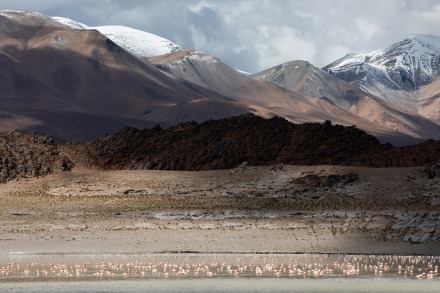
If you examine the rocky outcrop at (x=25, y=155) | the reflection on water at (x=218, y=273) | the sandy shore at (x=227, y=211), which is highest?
the rocky outcrop at (x=25, y=155)

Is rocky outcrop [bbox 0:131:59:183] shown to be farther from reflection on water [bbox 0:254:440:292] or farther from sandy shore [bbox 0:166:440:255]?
reflection on water [bbox 0:254:440:292]

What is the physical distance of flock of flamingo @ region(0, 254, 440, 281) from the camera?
39.6m

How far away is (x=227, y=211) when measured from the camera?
190ft

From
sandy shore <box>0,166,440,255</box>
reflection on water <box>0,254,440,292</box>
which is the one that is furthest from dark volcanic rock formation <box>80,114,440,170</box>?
reflection on water <box>0,254,440,292</box>

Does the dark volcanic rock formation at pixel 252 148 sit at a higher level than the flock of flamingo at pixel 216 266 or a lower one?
higher

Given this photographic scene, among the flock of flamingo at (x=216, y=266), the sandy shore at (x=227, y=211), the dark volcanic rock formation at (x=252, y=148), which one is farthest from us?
the dark volcanic rock formation at (x=252, y=148)

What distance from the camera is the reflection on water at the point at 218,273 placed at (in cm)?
3628

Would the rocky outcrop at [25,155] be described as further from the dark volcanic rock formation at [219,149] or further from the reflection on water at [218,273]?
the reflection on water at [218,273]

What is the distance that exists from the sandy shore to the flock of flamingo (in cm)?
200

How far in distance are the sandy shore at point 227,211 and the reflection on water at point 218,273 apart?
2.27 metres

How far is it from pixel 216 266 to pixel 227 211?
15661 millimetres

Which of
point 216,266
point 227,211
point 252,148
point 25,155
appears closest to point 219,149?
point 252,148

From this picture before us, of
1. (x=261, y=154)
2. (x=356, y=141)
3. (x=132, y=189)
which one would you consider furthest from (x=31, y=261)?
(x=356, y=141)

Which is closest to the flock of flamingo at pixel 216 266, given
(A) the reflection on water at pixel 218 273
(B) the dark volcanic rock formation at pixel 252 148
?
(A) the reflection on water at pixel 218 273
